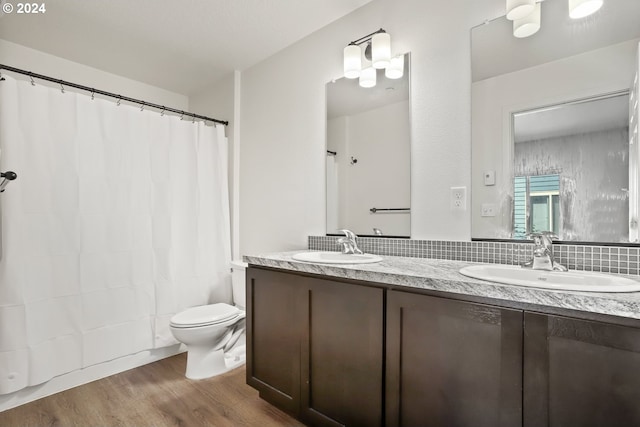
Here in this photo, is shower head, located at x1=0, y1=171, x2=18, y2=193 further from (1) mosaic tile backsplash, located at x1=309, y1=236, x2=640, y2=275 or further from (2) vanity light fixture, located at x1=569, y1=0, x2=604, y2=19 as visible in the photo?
(2) vanity light fixture, located at x1=569, y1=0, x2=604, y2=19

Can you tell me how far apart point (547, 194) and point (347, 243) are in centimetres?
101

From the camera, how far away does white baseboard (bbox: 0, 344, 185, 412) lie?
6.10 feet

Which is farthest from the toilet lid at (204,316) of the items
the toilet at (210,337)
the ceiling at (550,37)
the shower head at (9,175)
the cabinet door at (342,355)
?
the ceiling at (550,37)

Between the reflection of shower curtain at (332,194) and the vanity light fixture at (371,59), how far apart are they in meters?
0.53

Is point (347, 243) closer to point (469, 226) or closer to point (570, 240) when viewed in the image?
point (469, 226)

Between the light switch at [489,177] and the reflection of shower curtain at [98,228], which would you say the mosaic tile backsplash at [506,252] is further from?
the reflection of shower curtain at [98,228]

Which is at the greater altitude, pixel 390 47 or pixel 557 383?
→ pixel 390 47

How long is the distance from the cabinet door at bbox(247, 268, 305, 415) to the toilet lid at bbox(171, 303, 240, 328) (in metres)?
0.43

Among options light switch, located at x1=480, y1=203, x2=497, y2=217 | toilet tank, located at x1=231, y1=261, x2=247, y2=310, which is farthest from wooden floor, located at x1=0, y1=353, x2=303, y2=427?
light switch, located at x1=480, y1=203, x2=497, y2=217

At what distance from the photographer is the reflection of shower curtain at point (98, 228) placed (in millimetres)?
1842

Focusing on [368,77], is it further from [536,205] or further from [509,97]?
[536,205]

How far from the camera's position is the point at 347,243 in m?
1.92

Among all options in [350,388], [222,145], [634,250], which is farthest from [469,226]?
[222,145]

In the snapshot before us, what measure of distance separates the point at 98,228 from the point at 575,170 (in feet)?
A: 8.81
